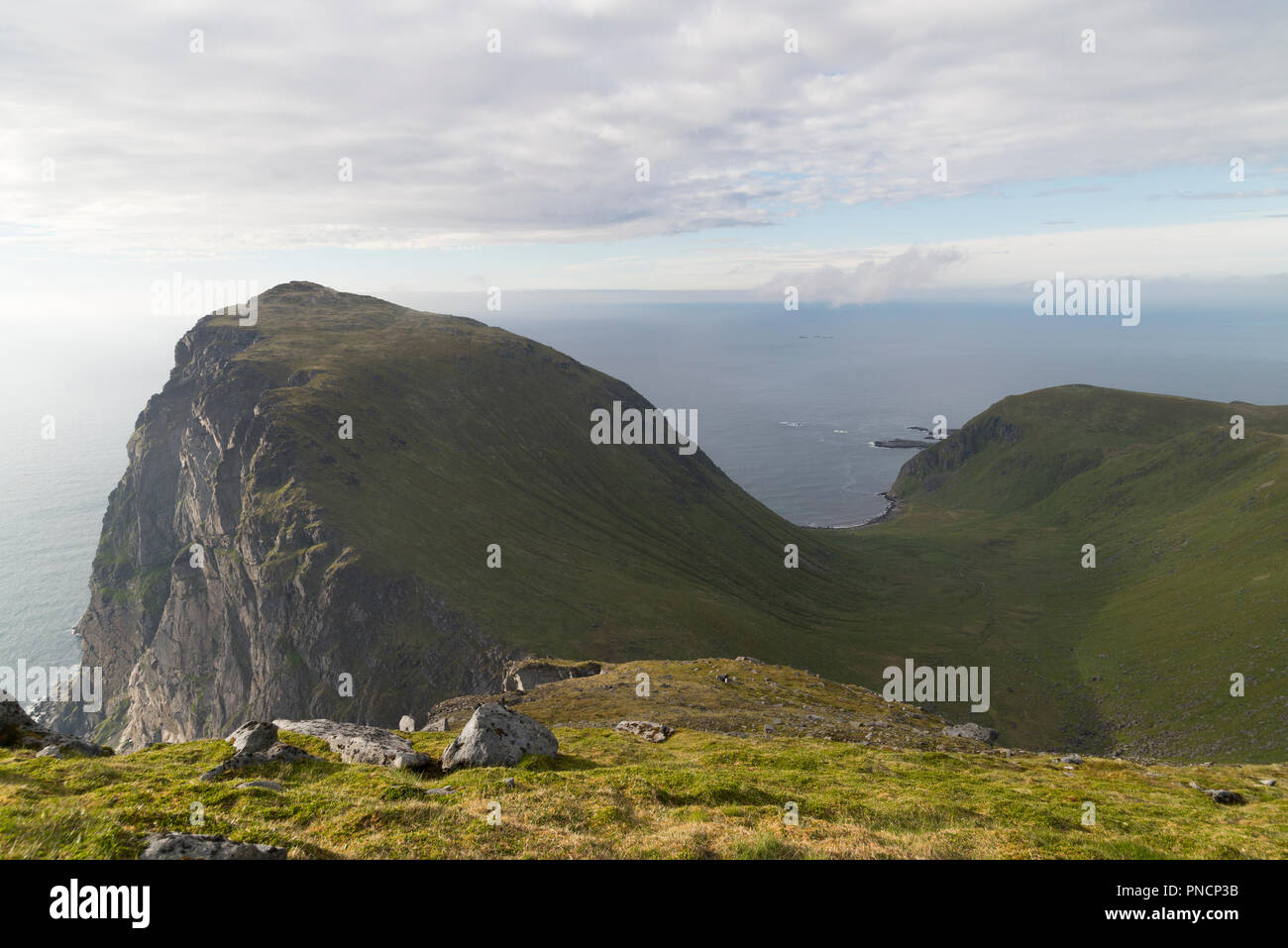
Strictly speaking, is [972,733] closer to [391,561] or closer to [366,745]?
[366,745]

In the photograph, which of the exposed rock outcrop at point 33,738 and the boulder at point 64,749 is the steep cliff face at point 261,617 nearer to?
the exposed rock outcrop at point 33,738

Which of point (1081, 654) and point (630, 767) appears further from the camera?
point (1081, 654)

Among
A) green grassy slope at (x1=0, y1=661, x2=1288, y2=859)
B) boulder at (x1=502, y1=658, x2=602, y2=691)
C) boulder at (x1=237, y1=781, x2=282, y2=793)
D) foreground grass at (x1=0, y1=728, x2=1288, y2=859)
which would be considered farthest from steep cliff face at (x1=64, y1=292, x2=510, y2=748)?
boulder at (x1=237, y1=781, x2=282, y2=793)

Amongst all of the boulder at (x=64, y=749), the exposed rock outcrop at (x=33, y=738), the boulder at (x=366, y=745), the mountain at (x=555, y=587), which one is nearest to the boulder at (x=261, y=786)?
the boulder at (x=366, y=745)

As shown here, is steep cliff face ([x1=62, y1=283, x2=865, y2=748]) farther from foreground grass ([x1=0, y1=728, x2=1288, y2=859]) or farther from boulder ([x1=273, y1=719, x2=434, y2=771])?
foreground grass ([x1=0, y1=728, x2=1288, y2=859])
